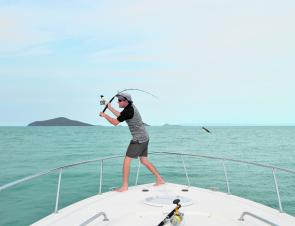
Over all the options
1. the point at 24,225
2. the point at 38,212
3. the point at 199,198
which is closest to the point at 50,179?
the point at 38,212

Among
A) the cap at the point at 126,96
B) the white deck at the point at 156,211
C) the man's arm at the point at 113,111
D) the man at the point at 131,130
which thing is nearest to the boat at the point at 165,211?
the white deck at the point at 156,211

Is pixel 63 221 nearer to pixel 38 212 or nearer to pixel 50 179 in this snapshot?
pixel 38 212

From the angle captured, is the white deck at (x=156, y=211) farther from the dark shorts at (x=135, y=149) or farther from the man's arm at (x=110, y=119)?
the man's arm at (x=110, y=119)

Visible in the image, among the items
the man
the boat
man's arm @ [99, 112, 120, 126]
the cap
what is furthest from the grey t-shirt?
the boat

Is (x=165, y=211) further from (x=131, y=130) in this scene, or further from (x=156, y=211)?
(x=131, y=130)

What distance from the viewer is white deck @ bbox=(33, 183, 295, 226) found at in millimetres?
3514

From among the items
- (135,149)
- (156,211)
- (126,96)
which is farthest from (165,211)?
(126,96)

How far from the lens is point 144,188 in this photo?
5418 mm

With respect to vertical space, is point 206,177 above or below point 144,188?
below

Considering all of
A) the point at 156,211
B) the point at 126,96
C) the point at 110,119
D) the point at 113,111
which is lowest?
the point at 156,211

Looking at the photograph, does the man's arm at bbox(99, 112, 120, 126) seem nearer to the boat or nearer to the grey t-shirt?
the grey t-shirt

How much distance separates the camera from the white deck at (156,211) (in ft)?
11.5

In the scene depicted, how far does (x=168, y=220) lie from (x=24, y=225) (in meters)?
6.57

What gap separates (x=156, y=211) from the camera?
384cm
